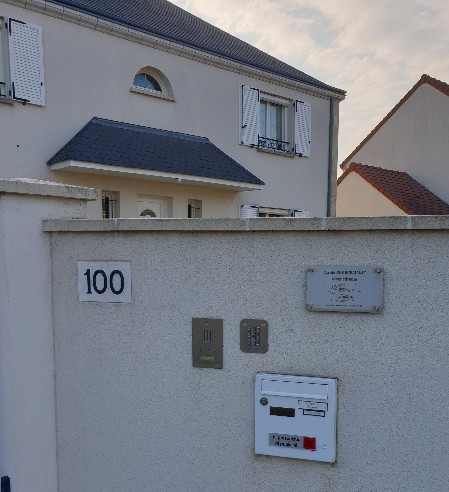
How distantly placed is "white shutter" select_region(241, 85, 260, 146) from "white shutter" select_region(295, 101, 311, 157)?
1.23m

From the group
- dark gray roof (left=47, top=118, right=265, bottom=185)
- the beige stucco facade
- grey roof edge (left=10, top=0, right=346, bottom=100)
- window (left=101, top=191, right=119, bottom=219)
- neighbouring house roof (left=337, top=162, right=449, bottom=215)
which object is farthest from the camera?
the beige stucco facade

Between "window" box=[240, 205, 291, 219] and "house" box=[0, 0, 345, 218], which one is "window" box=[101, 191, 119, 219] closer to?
"house" box=[0, 0, 345, 218]

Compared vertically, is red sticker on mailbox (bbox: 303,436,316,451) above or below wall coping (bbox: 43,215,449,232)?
below

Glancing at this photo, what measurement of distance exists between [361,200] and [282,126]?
5858 millimetres

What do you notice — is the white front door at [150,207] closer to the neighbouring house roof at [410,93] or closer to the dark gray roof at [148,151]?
the dark gray roof at [148,151]

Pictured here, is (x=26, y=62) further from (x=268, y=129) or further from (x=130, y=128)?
(x=268, y=129)

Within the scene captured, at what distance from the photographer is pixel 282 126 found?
34.3ft

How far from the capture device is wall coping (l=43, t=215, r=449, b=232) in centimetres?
196

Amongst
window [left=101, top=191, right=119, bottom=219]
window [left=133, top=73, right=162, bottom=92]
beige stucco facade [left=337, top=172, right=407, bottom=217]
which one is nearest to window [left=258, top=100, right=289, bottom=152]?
window [left=133, top=73, right=162, bottom=92]

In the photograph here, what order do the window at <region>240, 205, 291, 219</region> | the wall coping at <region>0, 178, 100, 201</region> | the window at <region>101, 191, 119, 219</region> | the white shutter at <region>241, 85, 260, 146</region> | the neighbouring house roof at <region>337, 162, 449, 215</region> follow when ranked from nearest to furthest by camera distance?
the wall coping at <region>0, 178, 100, 201</region>
the window at <region>101, 191, 119, 219</region>
the white shutter at <region>241, 85, 260, 146</region>
the window at <region>240, 205, 291, 219</region>
the neighbouring house roof at <region>337, 162, 449, 215</region>

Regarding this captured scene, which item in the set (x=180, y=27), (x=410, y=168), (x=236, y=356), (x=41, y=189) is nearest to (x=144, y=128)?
(x=180, y=27)

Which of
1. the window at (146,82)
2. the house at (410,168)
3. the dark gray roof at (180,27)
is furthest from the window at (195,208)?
the house at (410,168)

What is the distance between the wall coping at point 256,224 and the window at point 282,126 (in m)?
7.81

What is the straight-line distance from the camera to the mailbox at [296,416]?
6.91ft
